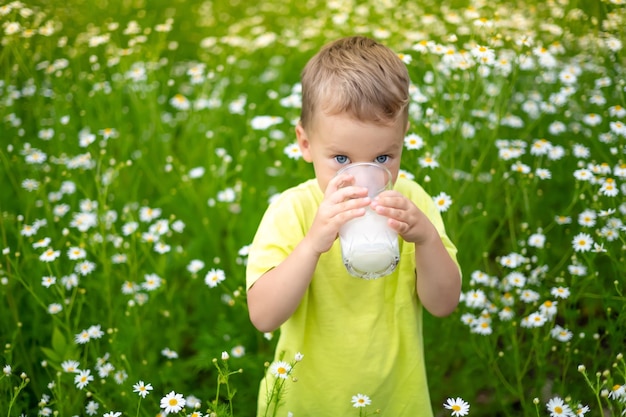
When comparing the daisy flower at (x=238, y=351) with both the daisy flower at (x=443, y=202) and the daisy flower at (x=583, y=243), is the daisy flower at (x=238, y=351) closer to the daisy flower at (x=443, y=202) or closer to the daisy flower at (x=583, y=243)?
the daisy flower at (x=443, y=202)

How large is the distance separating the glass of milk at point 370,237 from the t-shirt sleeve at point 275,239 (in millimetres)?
196

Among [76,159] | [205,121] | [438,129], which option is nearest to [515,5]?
[438,129]

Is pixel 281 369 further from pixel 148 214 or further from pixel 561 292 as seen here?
pixel 148 214

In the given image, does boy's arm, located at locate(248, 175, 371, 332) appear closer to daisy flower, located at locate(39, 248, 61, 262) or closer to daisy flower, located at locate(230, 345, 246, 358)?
daisy flower, located at locate(230, 345, 246, 358)

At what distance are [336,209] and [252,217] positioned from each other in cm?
152

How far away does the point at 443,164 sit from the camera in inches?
107

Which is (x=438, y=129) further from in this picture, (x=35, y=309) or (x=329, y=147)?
(x=35, y=309)

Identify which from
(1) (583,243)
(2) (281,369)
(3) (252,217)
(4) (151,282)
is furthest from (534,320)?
(4) (151,282)

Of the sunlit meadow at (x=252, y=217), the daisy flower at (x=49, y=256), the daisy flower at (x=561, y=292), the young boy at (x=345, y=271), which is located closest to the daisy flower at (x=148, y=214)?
the sunlit meadow at (x=252, y=217)

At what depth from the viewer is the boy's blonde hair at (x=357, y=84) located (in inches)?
59.9

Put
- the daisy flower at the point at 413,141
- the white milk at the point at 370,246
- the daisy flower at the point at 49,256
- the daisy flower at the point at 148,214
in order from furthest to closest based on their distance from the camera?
the daisy flower at the point at 148,214, the daisy flower at the point at 413,141, the daisy flower at the point at 49,256, the white milk at the point at 370,246

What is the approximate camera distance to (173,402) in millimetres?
1702

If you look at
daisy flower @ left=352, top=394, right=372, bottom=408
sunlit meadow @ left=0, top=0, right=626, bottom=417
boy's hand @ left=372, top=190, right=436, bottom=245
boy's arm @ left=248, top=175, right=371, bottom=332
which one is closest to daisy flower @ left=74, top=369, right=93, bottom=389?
sunlit meadow @ left=0, top=0, right=626, bottom=417

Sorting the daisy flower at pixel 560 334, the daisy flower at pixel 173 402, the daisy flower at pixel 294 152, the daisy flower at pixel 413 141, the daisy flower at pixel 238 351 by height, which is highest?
the daisy flower at pixel 173 402
